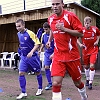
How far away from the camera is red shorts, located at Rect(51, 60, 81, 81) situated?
478 centimetres

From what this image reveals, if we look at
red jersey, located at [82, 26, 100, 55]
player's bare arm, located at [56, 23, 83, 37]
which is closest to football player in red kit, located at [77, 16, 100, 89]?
red jersey, located at [82, 26, 100, 55]

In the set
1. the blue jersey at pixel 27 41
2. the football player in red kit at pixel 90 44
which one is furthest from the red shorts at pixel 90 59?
the blue jersey at pixel 27 41

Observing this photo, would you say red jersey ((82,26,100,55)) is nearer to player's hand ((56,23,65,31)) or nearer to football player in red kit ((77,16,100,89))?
football player in red kit ((77,16,100,89))

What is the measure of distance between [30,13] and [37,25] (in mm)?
Answer: 3139

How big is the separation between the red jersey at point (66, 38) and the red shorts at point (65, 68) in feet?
0.27

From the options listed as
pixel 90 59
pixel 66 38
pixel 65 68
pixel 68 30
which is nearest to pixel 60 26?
pixel 68 30

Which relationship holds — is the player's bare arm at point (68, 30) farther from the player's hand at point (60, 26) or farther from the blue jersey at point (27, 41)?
the blue jersey at point (27, 41)

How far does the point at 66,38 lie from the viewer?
4.80m

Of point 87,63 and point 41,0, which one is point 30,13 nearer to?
point 41,0

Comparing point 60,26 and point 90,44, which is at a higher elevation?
point 60,26

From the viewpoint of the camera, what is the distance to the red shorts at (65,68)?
4.78m

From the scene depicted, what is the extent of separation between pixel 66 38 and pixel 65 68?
0.56 m

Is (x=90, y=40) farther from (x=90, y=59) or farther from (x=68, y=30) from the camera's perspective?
(x=68, y=30)

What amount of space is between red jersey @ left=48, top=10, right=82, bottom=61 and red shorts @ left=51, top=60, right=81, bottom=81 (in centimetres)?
8
